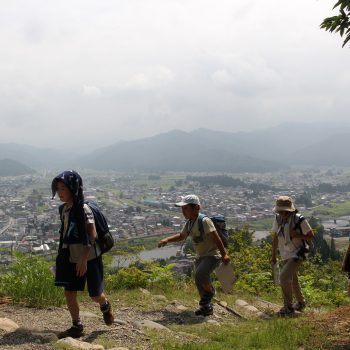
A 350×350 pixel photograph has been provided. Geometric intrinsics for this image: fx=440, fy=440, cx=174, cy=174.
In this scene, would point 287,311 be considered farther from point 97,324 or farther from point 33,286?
point 33,286

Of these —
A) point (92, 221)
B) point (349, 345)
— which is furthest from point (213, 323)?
point (92, 221)

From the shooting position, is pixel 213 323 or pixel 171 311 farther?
pixel 171 311

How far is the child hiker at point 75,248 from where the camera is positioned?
396 cm

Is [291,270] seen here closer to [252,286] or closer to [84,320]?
[252,286]

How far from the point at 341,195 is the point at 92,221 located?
8517cm

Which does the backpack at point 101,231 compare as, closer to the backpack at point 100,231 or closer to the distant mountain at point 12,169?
the backpack at point 100,231

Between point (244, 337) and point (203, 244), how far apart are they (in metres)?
1.31

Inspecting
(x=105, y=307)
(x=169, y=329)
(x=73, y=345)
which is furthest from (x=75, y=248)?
(x=169, y=329)

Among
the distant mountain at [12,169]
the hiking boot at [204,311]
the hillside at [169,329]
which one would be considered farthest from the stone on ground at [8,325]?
the distant mountain at [12,169]

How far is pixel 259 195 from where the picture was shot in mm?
85750

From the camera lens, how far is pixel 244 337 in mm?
4324

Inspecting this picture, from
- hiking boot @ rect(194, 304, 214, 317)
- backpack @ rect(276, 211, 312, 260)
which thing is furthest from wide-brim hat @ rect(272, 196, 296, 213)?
hiking boot @ rect(194, 304, 214, 317)

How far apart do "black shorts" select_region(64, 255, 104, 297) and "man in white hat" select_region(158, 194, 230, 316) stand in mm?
1224

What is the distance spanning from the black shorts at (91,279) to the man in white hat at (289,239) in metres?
2.37
